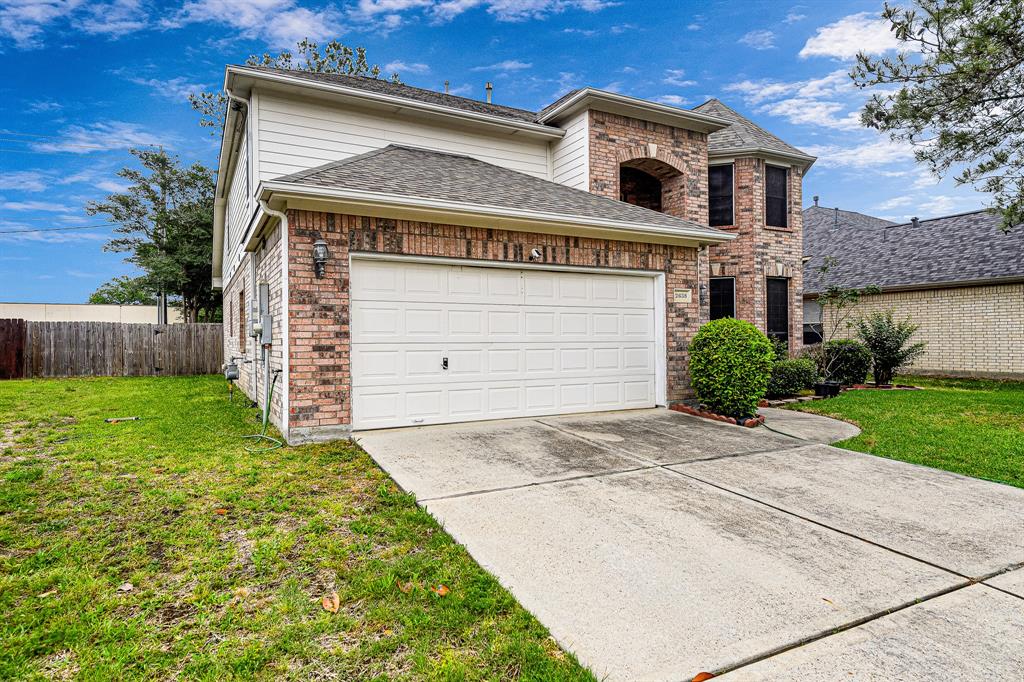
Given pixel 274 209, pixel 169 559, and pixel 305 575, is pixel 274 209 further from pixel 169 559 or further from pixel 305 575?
pixel 305 575

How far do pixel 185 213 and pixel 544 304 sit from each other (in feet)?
73.4

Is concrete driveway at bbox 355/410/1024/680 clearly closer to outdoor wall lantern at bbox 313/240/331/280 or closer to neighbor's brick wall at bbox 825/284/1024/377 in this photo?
outdoor wall lantern at bbox 313/240/331/280

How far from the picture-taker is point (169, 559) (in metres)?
3.21

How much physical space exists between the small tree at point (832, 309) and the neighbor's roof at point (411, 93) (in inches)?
341

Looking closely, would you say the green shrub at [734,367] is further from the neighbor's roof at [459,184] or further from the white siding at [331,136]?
the white siding at [331,136]

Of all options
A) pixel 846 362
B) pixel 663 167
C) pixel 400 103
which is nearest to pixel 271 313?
pixel 400 103

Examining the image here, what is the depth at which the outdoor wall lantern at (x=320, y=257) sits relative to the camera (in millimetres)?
6055

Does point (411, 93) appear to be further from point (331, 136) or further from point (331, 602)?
point (331, 602)

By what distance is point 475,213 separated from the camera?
22.1ft

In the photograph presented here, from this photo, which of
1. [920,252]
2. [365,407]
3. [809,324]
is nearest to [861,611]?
[365,407]

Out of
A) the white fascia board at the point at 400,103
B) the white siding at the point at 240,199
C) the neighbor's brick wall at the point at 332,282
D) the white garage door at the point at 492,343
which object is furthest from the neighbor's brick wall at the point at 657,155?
the white siding at the point at 240,199

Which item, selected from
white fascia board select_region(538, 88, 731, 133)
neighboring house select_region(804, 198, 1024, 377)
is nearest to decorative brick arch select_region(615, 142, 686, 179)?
white fascia board select_region(538, 88, 731, 133)

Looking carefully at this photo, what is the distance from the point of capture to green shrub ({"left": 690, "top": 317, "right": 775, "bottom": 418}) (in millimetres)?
7426

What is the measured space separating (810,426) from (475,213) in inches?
215
